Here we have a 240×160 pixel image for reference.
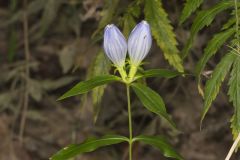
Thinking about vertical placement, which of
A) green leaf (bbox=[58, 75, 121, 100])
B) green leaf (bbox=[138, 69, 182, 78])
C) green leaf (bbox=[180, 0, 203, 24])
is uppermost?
green leaf (bbox=[180, 0, 203, 24])

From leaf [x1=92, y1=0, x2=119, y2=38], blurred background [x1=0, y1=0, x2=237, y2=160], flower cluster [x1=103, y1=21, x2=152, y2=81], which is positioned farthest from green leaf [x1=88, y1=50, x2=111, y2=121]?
blurred background [x1=0, y1=0, x2=237, y2=160]

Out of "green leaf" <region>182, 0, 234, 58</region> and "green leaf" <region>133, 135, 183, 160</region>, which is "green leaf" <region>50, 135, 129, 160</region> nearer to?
"green leaf" <region>133, 135, 183, 160</region>

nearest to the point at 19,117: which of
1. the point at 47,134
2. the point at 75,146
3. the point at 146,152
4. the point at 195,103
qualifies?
the point at 47,134

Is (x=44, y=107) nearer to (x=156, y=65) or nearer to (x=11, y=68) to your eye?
(x=11, y=68)

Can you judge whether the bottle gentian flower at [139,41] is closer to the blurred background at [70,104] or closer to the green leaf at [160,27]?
the green leaf at [160,27]

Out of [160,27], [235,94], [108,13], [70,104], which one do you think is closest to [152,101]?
[235,94]
